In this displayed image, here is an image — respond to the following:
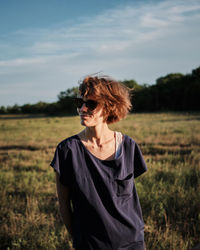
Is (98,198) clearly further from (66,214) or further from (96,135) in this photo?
(96,135)

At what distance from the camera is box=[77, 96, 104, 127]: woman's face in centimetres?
173

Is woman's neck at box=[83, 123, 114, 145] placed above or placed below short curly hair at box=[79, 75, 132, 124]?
below

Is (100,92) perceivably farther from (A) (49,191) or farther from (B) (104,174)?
(A) (49,191)

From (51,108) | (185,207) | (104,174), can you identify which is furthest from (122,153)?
(51,108)

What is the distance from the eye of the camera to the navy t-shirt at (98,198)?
5.17 ft

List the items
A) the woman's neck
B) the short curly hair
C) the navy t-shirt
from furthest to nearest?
the woman's neck → the short curly hair → the navy t-shirt

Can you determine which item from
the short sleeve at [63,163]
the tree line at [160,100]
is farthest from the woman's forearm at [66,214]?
the tree line at [160,100]

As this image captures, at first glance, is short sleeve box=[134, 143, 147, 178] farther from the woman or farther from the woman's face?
the woman's face

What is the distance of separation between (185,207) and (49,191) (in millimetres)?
2772

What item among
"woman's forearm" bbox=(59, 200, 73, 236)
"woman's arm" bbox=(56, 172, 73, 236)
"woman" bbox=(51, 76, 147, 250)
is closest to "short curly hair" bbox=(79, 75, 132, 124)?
"woman" bbox=(51, 76, 147, 250)

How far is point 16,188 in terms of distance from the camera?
4.93 metres

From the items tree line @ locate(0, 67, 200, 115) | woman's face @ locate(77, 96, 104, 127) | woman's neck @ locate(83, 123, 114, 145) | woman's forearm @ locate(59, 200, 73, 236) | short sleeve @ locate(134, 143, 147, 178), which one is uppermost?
tree line @ locate(0, 67, 200, 115)

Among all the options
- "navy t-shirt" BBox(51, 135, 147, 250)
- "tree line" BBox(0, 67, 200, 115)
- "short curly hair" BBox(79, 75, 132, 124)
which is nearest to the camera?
"navy t-shirt" BBox(51, 135, 147, 250)

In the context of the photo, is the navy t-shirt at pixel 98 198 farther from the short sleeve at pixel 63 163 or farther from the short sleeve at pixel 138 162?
the short sleeve at pixel 138 162
